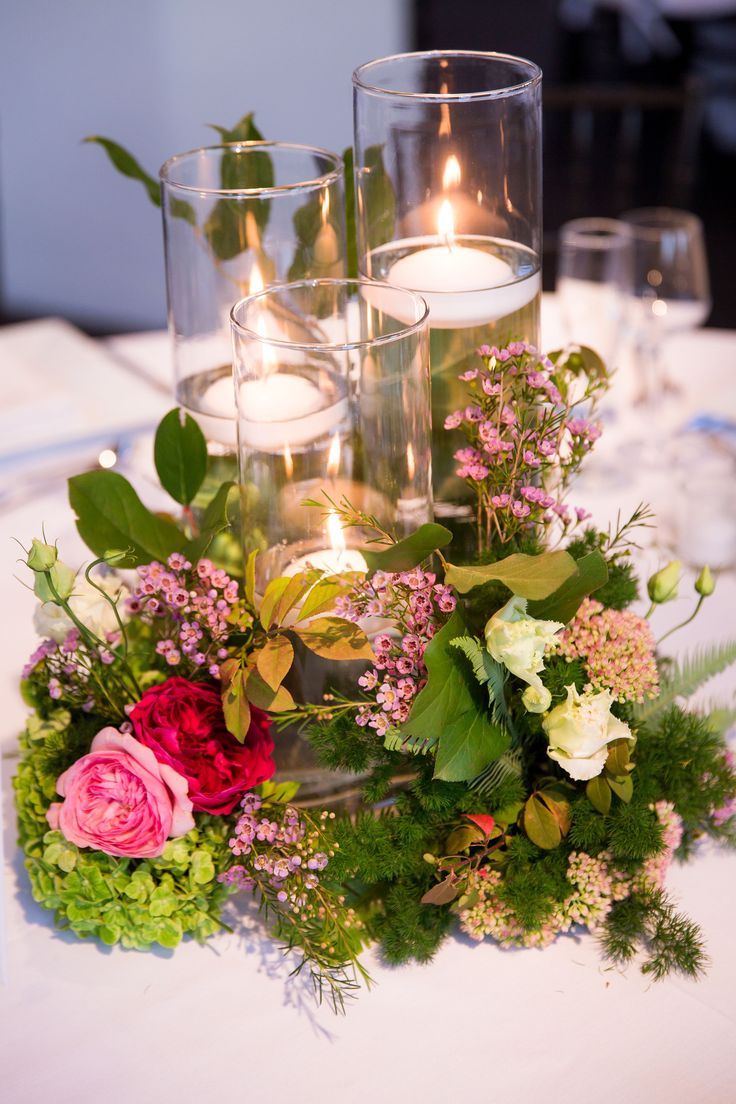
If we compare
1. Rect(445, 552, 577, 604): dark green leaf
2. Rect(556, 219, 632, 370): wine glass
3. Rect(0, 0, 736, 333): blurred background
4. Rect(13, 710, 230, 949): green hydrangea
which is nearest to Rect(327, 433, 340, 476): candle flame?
Rect(445, 552, 577, 604): dark green leaf

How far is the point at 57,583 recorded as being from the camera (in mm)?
641

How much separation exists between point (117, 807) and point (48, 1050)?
14cm

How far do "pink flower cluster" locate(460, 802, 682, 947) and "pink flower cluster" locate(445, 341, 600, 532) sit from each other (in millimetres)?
201

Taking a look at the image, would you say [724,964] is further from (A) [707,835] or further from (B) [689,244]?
(B) [689,244]

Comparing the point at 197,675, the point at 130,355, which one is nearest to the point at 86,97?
the point at 130,355

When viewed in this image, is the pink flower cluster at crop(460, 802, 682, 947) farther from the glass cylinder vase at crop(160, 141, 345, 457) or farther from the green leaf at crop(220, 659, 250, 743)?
the glass cylinder vase at crop(160, 141, 345, 457)

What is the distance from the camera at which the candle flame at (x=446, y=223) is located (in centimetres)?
73

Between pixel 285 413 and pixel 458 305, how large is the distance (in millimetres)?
141

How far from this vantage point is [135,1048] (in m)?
0.64

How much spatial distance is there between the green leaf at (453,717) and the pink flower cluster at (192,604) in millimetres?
129

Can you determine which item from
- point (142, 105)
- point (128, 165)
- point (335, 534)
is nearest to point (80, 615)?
point (335, 534)

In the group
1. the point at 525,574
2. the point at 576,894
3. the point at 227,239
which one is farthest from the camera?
the point at 227,239

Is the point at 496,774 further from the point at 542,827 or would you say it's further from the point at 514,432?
the point at 514,432

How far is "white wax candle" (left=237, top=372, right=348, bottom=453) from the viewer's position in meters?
0.65
